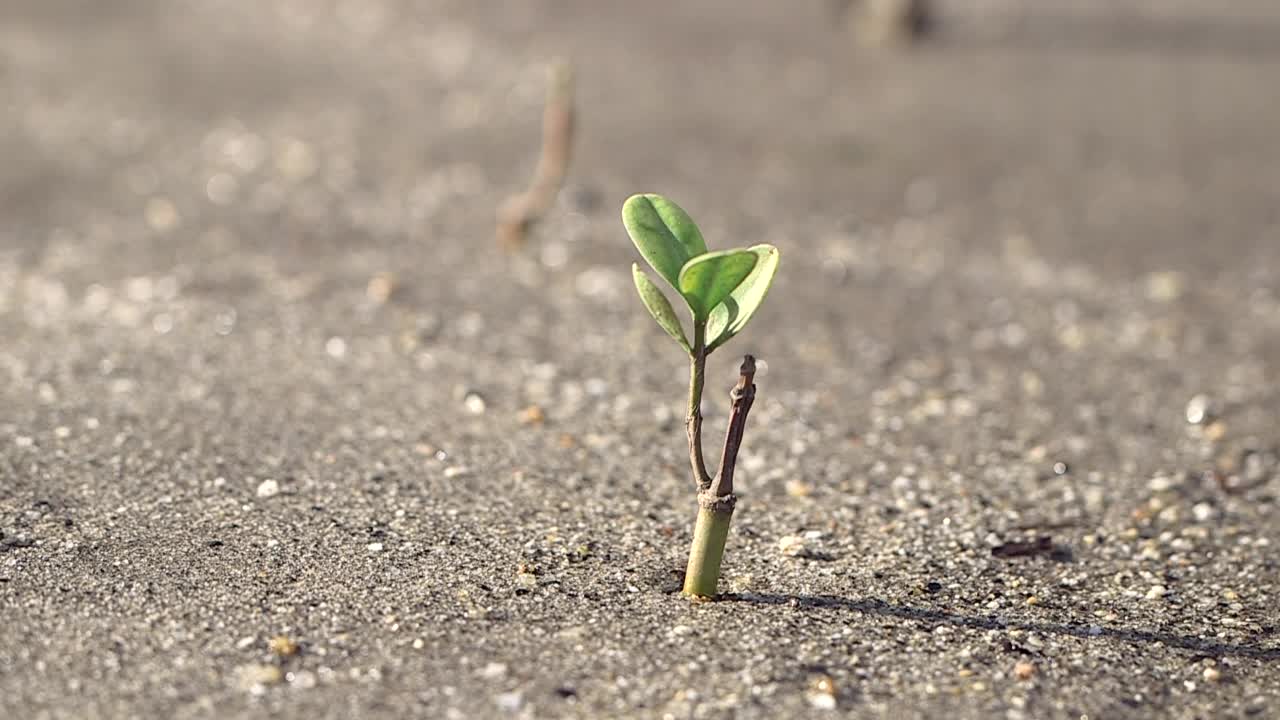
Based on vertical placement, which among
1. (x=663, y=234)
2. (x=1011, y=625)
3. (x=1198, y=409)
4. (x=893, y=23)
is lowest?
(x=1011, y=625)

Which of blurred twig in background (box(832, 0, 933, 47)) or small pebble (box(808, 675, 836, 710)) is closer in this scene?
small pebble (box(808, 675, 836, 710))

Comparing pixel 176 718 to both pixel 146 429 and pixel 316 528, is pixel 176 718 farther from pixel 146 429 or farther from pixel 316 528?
pixel 146 429

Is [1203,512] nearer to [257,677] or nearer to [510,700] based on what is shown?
[510,700]

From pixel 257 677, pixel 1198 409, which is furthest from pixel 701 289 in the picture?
pixel 1198 409

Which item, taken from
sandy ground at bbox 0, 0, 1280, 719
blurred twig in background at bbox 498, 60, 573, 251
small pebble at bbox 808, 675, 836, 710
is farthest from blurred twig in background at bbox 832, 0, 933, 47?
small pebble at bbox 808, 675, 836, 710

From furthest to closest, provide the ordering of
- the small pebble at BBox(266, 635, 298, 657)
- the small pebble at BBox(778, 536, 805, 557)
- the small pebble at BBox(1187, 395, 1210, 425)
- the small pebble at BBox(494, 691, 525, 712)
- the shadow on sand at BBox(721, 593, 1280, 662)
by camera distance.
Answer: the small pebble at BBox(1187, 395, 1210, 425) < the small pebble at BBox(778, 536, 805, 557) < the shadow on sand at BBox(721, 593, 1280, 662) < the small pebble at BBox(266, 635, 298, 657) < the small pebble at BBox(494, 691, 525, 712)

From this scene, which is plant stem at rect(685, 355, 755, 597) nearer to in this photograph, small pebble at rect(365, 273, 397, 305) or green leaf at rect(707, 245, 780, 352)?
green leaf at rect(707, 245, 780, 352)

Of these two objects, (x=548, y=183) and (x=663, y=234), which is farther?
(x=548, y=183)
